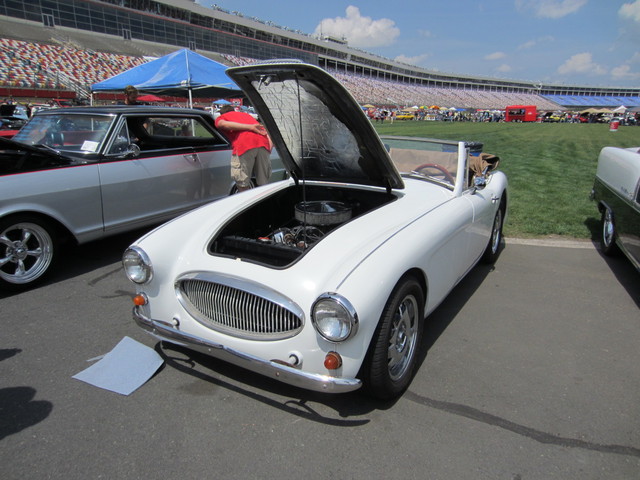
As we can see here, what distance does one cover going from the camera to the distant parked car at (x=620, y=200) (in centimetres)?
387

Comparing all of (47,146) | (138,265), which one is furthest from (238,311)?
(47,146)

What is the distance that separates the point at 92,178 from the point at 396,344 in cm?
356

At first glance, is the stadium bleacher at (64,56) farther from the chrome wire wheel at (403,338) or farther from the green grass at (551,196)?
the chrome wire wheel at (403,338)

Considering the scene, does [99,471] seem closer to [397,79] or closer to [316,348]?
[316,348]

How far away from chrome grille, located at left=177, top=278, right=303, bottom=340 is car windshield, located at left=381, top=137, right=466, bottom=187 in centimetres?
212

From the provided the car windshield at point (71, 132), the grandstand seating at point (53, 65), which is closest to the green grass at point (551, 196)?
the car windshield at point (71, 132)

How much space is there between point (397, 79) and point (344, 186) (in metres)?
116


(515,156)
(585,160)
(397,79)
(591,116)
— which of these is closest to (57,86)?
(515,156)

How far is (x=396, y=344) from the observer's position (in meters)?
2.48

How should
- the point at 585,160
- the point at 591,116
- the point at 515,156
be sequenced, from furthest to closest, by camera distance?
the point at 591,116
the point at 515,156
the point at 585,160

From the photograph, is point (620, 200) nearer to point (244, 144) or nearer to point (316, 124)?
point (316, 124)

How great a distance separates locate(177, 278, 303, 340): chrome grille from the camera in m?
2.22

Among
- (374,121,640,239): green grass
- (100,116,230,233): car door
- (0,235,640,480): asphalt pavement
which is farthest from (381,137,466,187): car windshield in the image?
(100,116,230,233): car door

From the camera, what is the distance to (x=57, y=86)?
3142 centimetres
